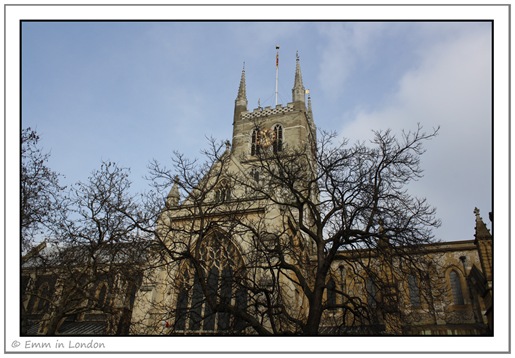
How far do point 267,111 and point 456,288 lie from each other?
27.7m

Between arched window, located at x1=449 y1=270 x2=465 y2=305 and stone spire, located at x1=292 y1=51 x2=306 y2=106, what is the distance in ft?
83.1

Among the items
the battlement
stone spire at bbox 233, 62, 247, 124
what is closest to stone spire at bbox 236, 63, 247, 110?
stone spire at bbox 233, 62, 247, 124

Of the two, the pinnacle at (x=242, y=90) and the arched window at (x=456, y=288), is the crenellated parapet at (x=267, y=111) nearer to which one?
the pinnacle at (x=242, y=90)

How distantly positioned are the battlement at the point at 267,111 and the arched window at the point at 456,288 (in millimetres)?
24893

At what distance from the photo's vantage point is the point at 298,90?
146ft

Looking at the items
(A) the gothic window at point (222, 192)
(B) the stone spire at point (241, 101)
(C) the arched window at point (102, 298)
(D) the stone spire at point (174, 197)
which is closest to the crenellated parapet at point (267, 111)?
(B) the stone spire at point (241, 101)

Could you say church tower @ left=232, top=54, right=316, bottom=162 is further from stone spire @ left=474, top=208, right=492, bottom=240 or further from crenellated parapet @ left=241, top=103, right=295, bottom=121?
stone spire @ left=474, top=208, right=492, bottom=240

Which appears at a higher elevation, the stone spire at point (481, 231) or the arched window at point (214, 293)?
the stone spire at point (481, 231)

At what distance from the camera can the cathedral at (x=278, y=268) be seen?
1095cm

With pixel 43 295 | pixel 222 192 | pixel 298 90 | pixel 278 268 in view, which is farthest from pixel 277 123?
pixel 278 268
